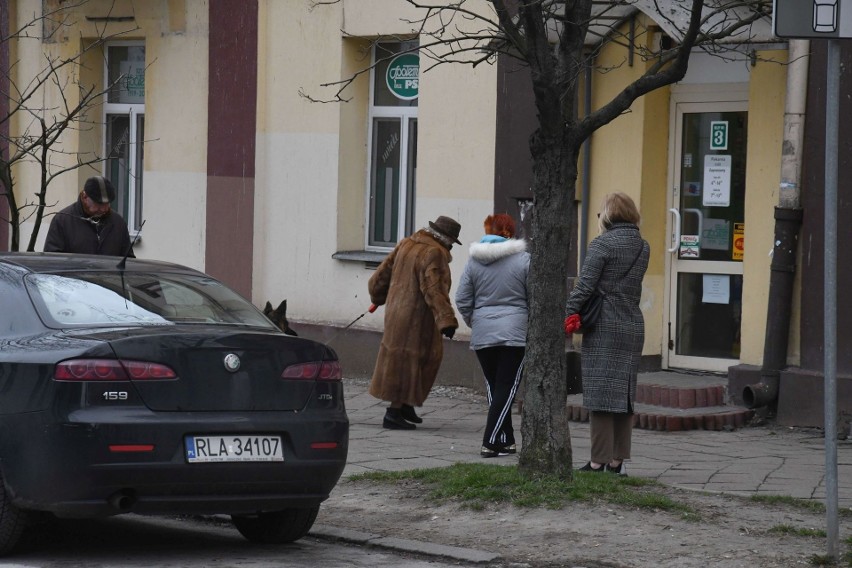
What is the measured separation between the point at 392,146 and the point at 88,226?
17.0 ft

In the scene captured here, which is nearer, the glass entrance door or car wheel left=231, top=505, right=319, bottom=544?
car wheel left=231, top=505, right=319, bottom=544

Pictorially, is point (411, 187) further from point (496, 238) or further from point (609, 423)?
point (609, 423)

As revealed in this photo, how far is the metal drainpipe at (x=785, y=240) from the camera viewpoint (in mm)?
11703

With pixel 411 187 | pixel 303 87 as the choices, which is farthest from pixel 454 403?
pixel 303 87

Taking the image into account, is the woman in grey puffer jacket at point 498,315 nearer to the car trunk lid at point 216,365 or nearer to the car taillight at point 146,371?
the car trunk lid at point 216,365

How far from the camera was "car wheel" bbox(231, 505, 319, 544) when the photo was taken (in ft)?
25.7

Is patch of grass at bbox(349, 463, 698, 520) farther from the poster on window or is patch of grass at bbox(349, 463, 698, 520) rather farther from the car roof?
the poster on window

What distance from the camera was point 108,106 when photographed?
18.6 m

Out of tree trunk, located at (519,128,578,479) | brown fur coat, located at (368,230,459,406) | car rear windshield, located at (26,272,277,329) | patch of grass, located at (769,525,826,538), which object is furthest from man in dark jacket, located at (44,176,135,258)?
patch of grass, located at (769,525,826,538)

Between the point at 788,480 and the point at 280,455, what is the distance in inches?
146

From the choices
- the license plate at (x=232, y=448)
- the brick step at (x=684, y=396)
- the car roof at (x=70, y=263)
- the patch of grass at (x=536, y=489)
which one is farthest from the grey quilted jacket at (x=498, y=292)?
the license plate at (x=232, y=448)

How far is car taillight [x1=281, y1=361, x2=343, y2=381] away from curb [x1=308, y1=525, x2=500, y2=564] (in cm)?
86

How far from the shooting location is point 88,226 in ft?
37.1

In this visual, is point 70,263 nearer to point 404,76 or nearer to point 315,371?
point 315,371
